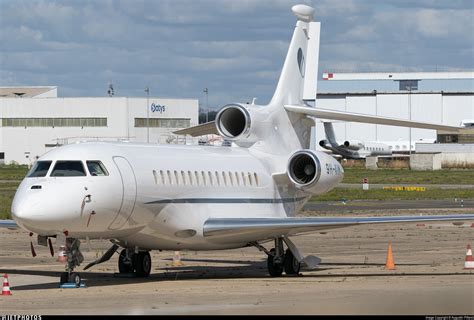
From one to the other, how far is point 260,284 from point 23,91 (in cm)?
11122

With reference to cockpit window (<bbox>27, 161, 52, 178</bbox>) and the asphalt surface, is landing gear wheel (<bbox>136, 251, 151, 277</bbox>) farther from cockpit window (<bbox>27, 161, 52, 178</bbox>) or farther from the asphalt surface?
the asphalt surface

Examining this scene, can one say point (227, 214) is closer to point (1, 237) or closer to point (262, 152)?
point (262, 152)

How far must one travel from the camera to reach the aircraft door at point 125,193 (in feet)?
78.3

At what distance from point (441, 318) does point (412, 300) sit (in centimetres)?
267

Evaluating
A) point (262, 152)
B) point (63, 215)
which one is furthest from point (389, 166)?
point (63, 215)

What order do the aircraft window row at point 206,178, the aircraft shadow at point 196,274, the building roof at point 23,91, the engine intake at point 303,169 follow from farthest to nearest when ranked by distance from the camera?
the building roof at point 23,91
the engine intake at point 303,169
the aircraft window row at point 206,178
the aircraft shadow at point 196,274

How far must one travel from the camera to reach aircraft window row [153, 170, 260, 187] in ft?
84.2

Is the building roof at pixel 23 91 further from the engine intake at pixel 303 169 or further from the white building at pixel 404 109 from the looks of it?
the engine intake at pixel 303 169

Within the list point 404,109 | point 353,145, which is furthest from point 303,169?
point 404,109

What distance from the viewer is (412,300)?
18.2m

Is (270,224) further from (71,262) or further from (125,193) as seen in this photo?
(71,262)

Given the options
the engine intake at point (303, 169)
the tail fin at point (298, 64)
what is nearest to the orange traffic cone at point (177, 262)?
the engine intake at point (303, 169)

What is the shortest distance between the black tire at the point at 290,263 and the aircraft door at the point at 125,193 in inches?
209

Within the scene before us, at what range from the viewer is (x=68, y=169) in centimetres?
2350
